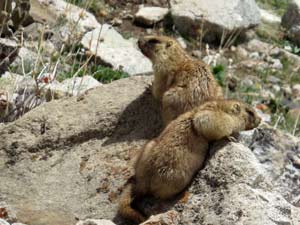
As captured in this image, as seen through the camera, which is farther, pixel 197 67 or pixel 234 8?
pixel 234 8

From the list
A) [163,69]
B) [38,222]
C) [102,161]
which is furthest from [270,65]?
[38,222]

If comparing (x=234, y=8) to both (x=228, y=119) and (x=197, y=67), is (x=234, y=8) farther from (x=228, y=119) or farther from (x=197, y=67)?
(x=228, y=119)

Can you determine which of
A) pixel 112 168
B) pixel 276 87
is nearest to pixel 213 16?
pixel 276 87

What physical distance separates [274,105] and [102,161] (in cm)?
609

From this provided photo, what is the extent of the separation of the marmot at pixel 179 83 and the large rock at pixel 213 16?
17.9ft

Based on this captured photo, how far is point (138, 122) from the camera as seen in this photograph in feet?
25.2

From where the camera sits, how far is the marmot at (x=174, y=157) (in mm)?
6406

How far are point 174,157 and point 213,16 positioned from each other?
8.37 m

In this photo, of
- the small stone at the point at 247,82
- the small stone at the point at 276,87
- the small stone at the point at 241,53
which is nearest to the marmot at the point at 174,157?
the small stone at the point at 247,82

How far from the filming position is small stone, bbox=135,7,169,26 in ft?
47.8

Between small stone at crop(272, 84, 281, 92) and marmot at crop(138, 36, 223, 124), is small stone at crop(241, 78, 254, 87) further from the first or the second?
marmot at crop(138, 36, 223, 124)

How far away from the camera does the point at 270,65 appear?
45.9ft

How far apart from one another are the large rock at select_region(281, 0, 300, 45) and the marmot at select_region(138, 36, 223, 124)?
283 inches

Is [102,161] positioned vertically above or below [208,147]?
below
